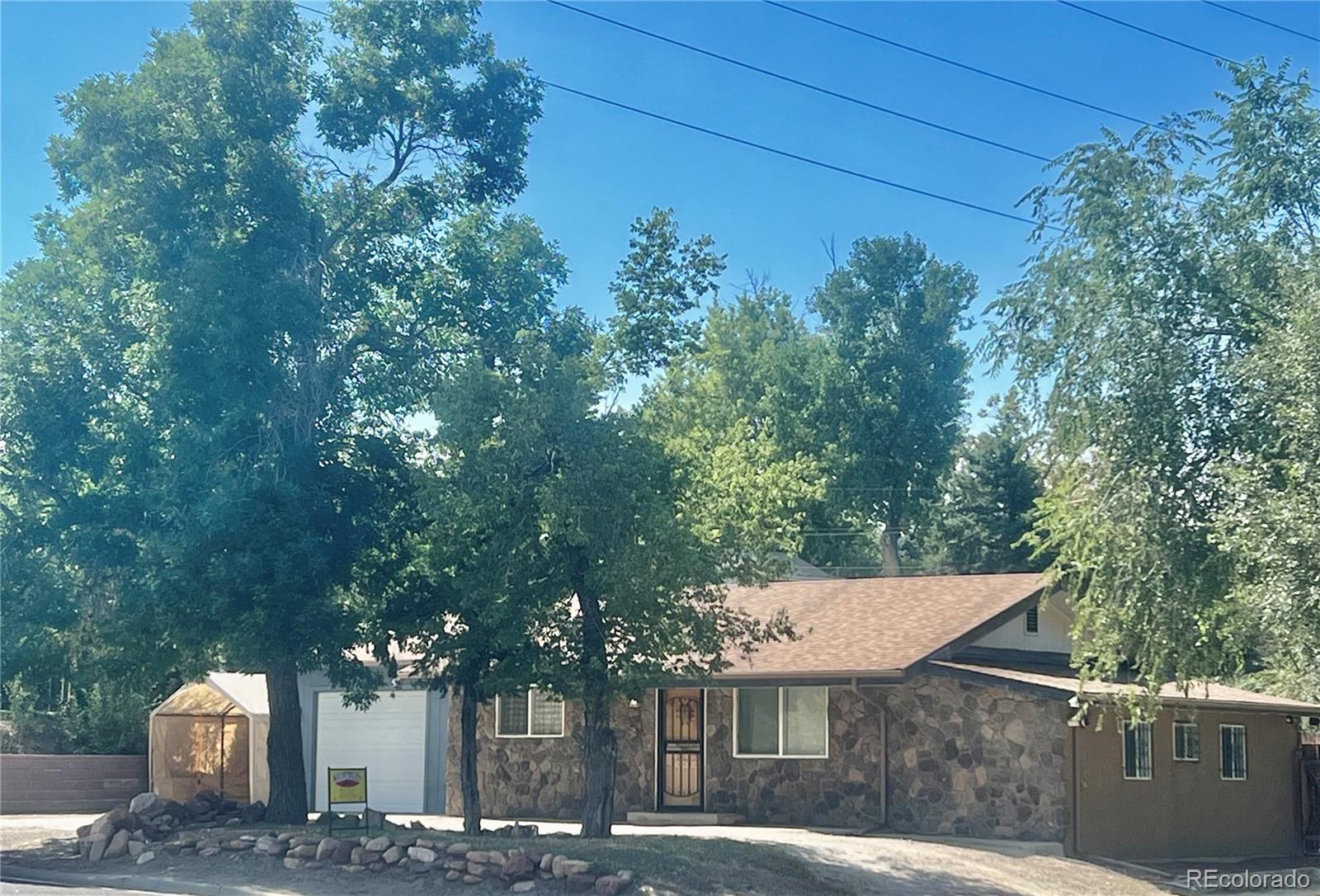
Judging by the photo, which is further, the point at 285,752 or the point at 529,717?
the point at 529,717

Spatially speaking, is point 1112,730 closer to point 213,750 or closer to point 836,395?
point 213,750

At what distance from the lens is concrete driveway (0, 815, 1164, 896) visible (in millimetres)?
18047

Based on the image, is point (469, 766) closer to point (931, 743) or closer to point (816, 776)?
point (816, 776)

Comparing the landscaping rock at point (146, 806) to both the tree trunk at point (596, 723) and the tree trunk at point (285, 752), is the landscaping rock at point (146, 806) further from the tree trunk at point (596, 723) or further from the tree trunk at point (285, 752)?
the tree trunk at point (596, 723)

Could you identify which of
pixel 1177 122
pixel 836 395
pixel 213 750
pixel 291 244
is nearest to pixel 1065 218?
pixel 1177 122

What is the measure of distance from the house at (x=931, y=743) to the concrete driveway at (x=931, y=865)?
101cm

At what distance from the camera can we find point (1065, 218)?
2055 centimetres

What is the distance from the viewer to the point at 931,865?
63.3ft

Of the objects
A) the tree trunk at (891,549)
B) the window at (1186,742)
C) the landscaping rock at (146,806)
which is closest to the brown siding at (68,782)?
the landscaping rock at (146,806)

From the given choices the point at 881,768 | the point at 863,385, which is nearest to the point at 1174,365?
the point at 881,768

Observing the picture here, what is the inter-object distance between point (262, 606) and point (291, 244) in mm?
5553

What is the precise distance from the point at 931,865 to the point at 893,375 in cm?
3727

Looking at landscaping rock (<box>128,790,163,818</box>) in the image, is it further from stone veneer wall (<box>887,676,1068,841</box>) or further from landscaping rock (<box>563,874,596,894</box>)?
stone veneer wall (<box>887,676,1068,841</box>)

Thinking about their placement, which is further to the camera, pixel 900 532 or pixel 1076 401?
pixel 900 532
